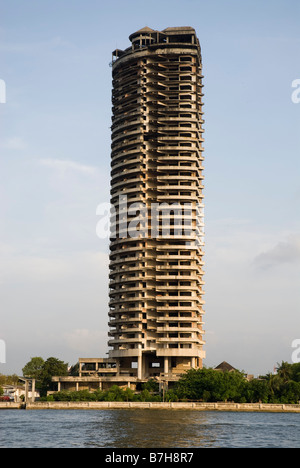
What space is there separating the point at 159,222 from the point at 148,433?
352 ft

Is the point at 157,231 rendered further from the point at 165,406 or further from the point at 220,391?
the point at 165,406

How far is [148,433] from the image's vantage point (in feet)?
258

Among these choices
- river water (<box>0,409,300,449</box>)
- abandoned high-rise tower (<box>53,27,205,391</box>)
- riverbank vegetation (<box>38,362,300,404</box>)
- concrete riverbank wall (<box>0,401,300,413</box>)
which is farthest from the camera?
abandoned high-rise tower (<box>53,27,205,391</box>)

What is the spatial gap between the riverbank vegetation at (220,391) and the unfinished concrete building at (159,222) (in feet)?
61.7

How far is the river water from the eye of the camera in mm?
69062

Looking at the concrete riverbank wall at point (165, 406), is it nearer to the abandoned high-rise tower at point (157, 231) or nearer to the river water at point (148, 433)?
the abandoned high-rise tower at point (157, 231)

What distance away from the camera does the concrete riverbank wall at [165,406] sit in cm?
13688

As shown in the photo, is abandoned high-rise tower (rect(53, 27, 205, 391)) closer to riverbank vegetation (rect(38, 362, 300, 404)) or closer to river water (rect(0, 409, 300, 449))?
riverbank vegetation (rect(38, 362, 300, 404))

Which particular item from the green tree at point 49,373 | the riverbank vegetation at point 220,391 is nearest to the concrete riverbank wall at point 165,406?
the riverbank vegetation at point 220,391

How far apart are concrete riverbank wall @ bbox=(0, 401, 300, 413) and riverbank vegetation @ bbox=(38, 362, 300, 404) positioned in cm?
545

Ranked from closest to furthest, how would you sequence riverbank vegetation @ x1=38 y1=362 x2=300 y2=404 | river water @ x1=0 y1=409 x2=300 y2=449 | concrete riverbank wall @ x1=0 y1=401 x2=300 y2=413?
river water @ x1=0 y1=409 x2=300 y2=449 < concrete riverbank wall @ x1=0 y1=401 x2=300 y2=413 < riverbank vegetation @ x1=38 y1=362 x2=300 y2=404

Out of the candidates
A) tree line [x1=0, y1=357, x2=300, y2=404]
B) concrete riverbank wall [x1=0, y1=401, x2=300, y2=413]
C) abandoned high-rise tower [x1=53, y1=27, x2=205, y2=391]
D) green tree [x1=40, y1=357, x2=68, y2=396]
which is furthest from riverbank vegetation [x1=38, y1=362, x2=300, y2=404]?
green tree [x1=40, y1=357, x2=68, y2=396]
